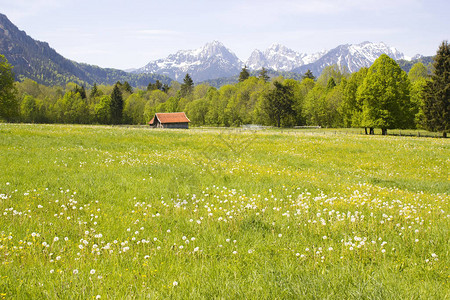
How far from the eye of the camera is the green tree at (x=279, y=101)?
304 feet

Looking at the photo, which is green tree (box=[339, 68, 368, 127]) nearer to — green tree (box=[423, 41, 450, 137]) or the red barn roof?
green tree (box=[423, 41, 450, 137])

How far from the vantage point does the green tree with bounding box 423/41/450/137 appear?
51672 millimetres

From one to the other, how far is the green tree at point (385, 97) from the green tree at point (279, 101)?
36.5 metres

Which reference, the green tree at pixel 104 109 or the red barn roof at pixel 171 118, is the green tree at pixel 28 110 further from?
the red barn roof at pixel 171 118

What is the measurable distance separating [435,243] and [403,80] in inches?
2522

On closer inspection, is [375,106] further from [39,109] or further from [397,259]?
[39,109]

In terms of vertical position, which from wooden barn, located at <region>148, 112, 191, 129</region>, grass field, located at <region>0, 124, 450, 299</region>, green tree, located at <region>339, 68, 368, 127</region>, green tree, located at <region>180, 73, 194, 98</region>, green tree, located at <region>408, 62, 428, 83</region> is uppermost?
green tree, located at <region>180, 73, 194, 98</region>

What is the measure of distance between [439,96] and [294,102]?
161 feet

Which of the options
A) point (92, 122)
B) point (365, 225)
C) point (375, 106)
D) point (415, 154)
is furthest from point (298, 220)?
point (92, 122)

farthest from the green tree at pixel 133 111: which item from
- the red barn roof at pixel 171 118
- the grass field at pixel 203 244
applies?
the grass field at pixel 203 244

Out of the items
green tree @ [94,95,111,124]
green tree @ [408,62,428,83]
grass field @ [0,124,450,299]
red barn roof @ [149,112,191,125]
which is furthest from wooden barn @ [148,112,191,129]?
grass field @ [0,124,450,299]

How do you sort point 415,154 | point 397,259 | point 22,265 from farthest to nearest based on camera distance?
1. point 415,154
2. point 397,259
3. point 22,265

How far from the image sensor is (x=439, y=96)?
5228 centimetres

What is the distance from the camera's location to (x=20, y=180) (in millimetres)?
10180
